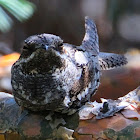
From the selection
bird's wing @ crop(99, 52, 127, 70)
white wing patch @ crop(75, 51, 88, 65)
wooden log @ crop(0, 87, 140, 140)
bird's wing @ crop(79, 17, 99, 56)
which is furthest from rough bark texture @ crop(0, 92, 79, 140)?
bird's wing @ crop(99, 52, 127, 70)

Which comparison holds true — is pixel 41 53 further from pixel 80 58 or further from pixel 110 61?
pixel 110 61

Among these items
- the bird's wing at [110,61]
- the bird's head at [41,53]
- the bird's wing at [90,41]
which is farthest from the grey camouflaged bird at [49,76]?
the bird's wing at [110,61]

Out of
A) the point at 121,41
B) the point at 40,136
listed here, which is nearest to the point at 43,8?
the point at 121,41

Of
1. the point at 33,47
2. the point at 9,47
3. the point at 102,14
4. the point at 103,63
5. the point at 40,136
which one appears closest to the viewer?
the point at 33,47

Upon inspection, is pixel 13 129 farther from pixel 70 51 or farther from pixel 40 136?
pixel 70 51

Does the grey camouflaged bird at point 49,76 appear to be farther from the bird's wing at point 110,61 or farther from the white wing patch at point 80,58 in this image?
the bird's wing at point 110,61

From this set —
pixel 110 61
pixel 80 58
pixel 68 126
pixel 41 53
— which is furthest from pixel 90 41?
pixel 41 53

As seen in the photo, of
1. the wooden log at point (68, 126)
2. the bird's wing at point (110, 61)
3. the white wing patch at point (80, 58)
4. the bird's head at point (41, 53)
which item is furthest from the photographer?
the bird's wing at point (110, 61)
